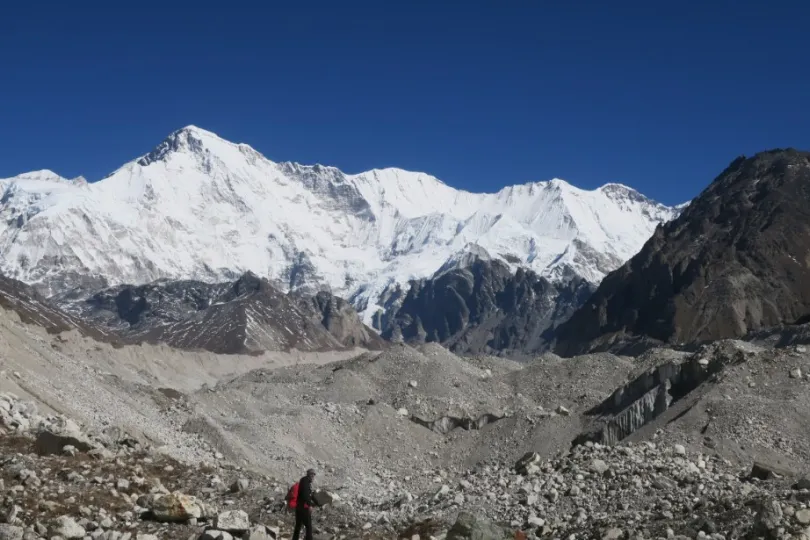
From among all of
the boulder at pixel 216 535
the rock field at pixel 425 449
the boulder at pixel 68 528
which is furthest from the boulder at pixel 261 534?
the boulder at pixel 68 528

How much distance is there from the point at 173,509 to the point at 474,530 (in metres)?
6.91

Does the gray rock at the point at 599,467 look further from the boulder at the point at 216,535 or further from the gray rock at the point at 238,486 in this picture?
the boulder at the point at 216,535

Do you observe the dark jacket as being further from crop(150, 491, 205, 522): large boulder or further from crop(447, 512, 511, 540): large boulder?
crop(447, 512, 511, 540): large boulder

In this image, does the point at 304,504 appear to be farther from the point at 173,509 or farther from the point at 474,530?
the point at 474,530

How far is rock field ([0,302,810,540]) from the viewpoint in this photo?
22.0m

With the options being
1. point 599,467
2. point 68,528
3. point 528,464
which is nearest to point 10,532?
point 68,528

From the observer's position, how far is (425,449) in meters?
56.8

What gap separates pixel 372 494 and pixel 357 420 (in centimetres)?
1686

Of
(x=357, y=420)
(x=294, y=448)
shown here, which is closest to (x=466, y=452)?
(x=357, y=420)

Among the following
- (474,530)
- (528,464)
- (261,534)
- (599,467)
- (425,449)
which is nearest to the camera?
(261,534)

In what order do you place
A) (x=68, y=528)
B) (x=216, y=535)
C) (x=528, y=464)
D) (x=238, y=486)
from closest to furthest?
(x=216, y=535) < (x=68, y=528) < (x=238, y=486) < (x=528, y=464)

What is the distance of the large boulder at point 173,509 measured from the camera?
22.0 m

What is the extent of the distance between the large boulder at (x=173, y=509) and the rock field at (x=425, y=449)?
0.05m

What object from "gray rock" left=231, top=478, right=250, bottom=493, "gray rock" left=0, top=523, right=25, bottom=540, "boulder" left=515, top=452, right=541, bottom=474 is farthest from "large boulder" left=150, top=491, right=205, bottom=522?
"boulder" left=515, top=452, right=541, bottom=474
